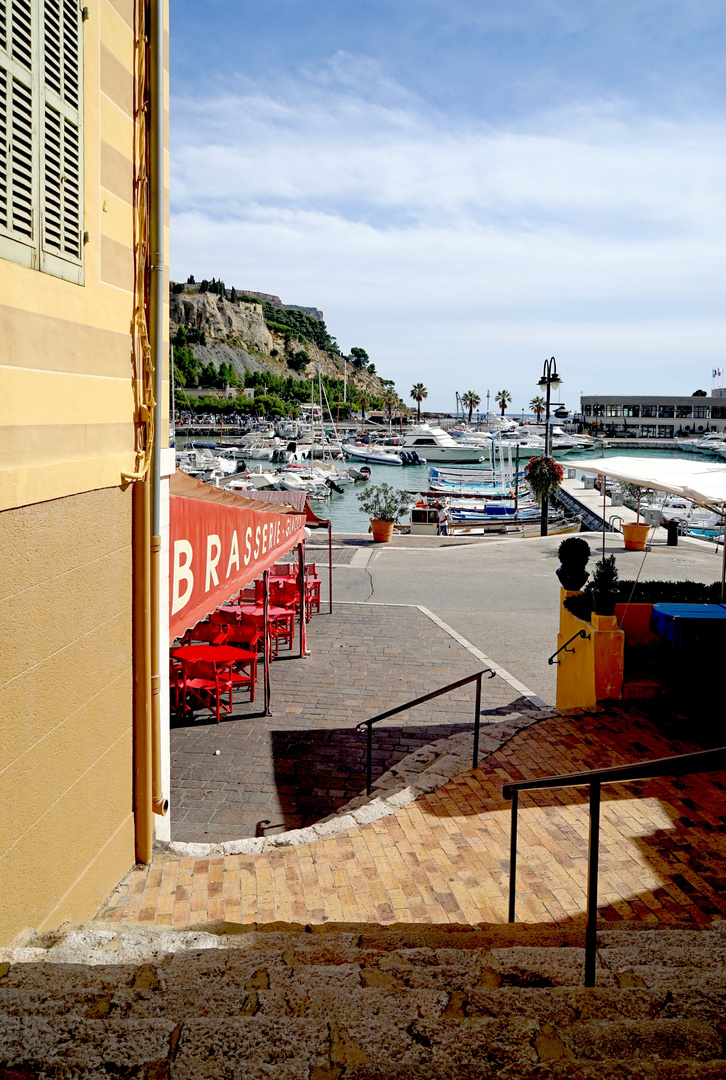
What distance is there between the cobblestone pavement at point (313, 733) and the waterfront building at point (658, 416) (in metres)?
127

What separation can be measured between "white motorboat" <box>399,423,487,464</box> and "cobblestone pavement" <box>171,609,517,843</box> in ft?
255

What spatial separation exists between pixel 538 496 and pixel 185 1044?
23.5 meters

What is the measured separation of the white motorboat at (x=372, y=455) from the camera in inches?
3334

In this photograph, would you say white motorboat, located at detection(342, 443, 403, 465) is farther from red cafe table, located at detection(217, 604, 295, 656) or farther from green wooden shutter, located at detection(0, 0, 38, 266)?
green wooden shutter, located at detection(0, 0, 38, 266)

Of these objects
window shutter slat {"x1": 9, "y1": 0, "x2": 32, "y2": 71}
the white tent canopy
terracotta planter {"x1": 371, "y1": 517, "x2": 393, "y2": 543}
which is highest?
window shutter slat {"x1": 9, "y1": 0, "x2": 32, "y2": 71}

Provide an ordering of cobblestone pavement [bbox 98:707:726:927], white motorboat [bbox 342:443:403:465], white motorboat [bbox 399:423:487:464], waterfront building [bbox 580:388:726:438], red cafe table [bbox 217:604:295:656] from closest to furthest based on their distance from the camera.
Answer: cobblestone pavement [bbox 98:707:726:927]
red cafe table [bbox 217:604:295:656]
white motorboat [bbox 342:443:403:465]
white motorboat [bbox 399:423:487:464]
waterfront building [bbox 580:388:726:438]

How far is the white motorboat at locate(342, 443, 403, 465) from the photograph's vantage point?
84.7 meters

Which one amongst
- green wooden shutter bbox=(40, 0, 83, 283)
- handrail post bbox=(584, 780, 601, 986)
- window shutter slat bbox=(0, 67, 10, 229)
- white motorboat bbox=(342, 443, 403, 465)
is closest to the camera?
handrail post bbox=(584, 780, 601, 986)

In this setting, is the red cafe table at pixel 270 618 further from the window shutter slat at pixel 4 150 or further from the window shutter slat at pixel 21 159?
the window shutter slat at pixel 4 150

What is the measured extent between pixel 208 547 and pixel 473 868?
325 centimetres

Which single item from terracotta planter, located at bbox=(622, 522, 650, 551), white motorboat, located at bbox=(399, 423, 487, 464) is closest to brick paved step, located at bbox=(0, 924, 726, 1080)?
terracotta planter, located at bbox=(622, 522, 650, 551)

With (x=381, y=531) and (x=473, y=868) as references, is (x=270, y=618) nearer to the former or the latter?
(x=473, y=868)

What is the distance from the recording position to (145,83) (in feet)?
15.9

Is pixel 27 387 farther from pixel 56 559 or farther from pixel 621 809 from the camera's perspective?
pixel 621 809
